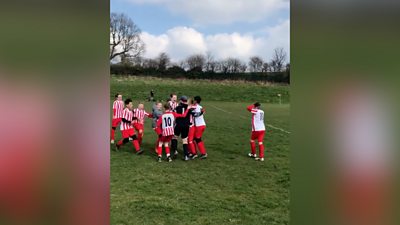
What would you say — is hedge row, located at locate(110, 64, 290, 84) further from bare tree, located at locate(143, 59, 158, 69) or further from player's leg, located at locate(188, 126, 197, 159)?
player's leg, located at locate(188, 126, 197, 159)

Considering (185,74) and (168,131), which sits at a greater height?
(185,74)

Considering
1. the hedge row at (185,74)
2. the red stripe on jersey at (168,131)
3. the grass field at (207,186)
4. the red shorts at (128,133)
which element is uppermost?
the hedge row at (185,74)

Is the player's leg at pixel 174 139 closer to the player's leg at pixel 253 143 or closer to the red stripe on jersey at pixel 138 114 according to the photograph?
the red stripe on jersey at pixel 138 114

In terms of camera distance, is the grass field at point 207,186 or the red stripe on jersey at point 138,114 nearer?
the grass field at point 207,186

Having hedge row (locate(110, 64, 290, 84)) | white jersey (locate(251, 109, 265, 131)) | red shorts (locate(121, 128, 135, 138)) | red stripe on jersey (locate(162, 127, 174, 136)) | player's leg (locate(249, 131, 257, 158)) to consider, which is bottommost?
player's leg (locate(249, 131, 257, 158))

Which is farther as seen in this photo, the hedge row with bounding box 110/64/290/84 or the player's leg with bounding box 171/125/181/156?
the hedge row with bounding box 110/64/290/84

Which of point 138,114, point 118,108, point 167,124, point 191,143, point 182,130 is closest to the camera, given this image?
point 167,124

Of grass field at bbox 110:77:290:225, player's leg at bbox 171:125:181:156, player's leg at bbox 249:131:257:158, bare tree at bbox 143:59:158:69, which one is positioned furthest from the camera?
bare tree at bbox 143:59:158:69

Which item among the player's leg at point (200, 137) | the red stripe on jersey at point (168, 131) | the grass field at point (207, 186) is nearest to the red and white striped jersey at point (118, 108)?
the grass field at point (207, 186)

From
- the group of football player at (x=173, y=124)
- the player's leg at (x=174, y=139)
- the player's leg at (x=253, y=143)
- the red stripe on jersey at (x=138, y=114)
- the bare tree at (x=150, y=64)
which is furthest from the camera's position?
the bare tree at (x=150, y=64)

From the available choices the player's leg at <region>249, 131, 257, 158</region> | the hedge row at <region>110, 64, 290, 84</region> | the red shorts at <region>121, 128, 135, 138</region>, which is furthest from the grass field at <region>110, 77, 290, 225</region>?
the hedge row at <region>110, 64, 290, 84</region>

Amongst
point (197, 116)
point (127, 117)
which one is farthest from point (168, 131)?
point (127, 117)

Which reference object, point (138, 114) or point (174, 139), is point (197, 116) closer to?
point (174, 139)
